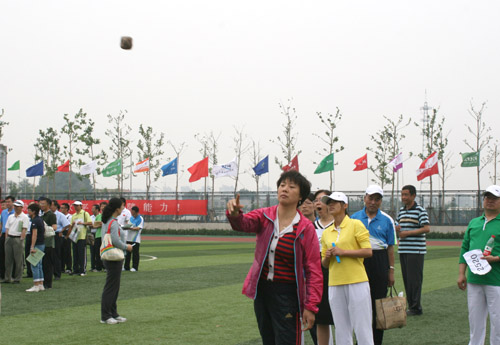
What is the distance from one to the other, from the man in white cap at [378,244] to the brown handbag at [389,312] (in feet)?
1.45

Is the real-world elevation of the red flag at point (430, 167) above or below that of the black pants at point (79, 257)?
above

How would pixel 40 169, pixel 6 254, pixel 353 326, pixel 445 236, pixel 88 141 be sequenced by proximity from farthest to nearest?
pixel 88 141 < pixel 40 169 < pixel 445 236 < pixel 6 254 < pixel 353 326

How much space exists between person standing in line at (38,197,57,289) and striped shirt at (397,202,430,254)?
7993 mm

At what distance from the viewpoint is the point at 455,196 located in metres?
43.7

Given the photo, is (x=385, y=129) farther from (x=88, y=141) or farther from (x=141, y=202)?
(x=88, y=141)

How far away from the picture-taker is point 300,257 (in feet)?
16.0

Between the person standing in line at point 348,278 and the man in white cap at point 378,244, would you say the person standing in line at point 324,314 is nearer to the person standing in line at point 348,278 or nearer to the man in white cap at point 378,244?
the person standing in line at point 348,278

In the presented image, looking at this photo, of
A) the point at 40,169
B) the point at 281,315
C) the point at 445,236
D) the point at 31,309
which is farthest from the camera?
the point at 40,169

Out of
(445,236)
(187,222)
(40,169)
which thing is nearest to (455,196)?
(445,236)

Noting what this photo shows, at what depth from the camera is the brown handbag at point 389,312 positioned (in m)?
6.84

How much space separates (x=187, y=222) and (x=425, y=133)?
2033 cm

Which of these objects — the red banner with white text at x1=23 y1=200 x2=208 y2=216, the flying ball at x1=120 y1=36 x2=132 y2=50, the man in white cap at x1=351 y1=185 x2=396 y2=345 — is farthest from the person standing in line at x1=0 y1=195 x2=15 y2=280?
the red banner with white text at x1=23 y1=200 x2=208 y2=216

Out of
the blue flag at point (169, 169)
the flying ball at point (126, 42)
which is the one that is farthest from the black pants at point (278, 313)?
the blue flag at point (169, 169)

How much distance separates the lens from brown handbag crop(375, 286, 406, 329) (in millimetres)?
6844
